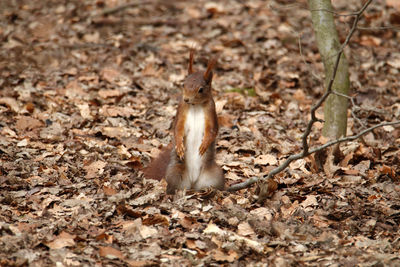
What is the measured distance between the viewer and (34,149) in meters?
6.06

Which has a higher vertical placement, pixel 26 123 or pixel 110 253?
pixel 26 123

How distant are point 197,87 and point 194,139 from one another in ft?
1.84

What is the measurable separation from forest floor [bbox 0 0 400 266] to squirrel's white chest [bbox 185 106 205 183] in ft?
0.80

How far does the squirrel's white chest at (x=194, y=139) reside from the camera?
5.17 meters

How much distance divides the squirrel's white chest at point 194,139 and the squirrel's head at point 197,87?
0.14m

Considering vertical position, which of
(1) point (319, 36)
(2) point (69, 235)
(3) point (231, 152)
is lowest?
(2) point (69, 235)

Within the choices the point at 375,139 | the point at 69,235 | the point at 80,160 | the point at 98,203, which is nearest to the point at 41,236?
the point at 69,235

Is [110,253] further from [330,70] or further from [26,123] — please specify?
[330,70]

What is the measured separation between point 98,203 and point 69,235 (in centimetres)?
68

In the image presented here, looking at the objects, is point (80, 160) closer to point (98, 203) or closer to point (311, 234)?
point (98, 203)

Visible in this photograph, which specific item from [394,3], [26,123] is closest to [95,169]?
[26,123]

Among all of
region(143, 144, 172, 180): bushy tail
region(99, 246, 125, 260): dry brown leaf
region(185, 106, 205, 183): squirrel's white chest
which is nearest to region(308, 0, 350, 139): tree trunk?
region(185, 106, 205, 183): squirrel's white chest

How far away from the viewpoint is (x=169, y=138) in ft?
22.4

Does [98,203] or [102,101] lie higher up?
[102,101]
